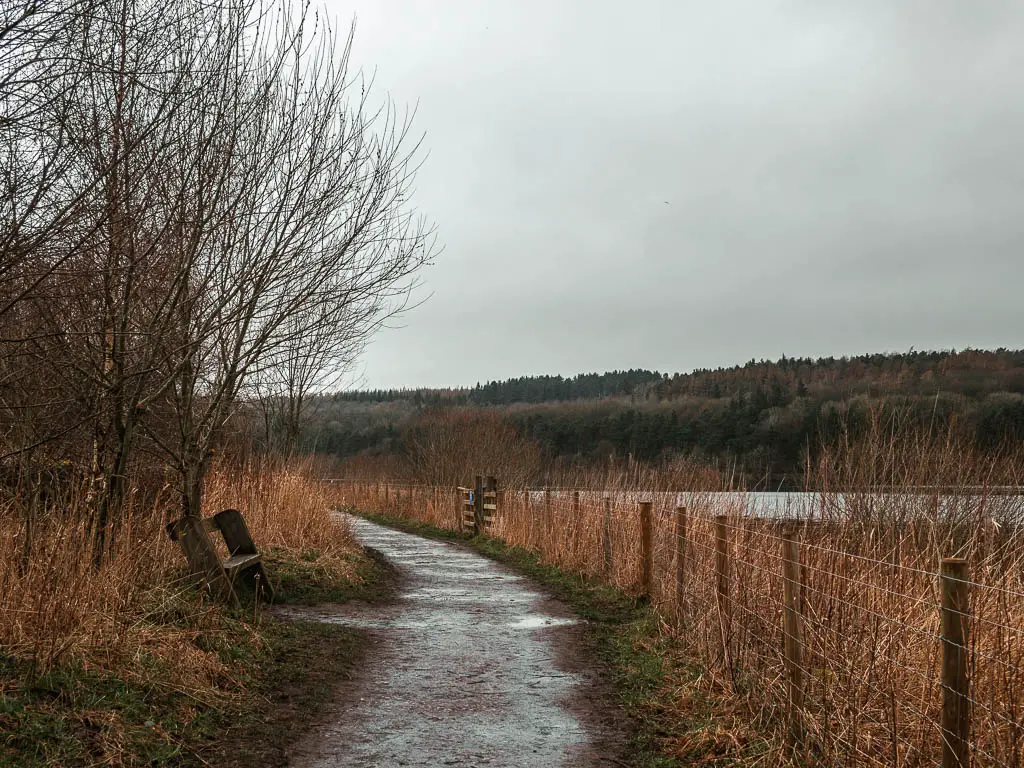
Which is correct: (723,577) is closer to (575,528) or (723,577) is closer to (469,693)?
(469,693)

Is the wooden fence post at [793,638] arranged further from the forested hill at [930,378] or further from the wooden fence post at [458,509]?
the wooden fence post at [458,509]

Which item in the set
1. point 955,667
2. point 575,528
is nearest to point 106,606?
point 955,667

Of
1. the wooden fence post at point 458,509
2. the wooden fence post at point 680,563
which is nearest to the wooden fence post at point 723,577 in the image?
the wooden fence post at point 680,563

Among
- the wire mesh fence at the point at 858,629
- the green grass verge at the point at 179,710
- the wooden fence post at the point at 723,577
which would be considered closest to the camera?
the wire mesh fence at the point at 858,629

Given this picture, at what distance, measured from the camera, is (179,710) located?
5582 mm

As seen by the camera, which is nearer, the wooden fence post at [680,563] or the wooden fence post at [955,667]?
the wooden fence post at [955,667]

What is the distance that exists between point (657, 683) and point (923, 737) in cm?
310

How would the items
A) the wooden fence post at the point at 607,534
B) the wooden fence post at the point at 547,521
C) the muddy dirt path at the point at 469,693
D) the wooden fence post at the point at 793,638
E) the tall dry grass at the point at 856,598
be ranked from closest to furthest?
the tall dry grass at the point at 856,598 → the wooden fence post at the point at 793,638 → the muddy dirt path at the point at 469,693 → the wooden fence post at the point at 607,534 → the wooden fence post at the point at 547,521

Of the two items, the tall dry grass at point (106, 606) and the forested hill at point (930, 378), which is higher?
the forested hill at point (930, 378)

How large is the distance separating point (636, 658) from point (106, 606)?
4279mm

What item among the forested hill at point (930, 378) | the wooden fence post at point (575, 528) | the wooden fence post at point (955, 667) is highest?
the forested hill at point (930, 378)

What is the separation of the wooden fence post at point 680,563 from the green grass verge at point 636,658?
32 cm

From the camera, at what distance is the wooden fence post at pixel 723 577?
6.43m

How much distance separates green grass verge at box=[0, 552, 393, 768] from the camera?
4656mm
